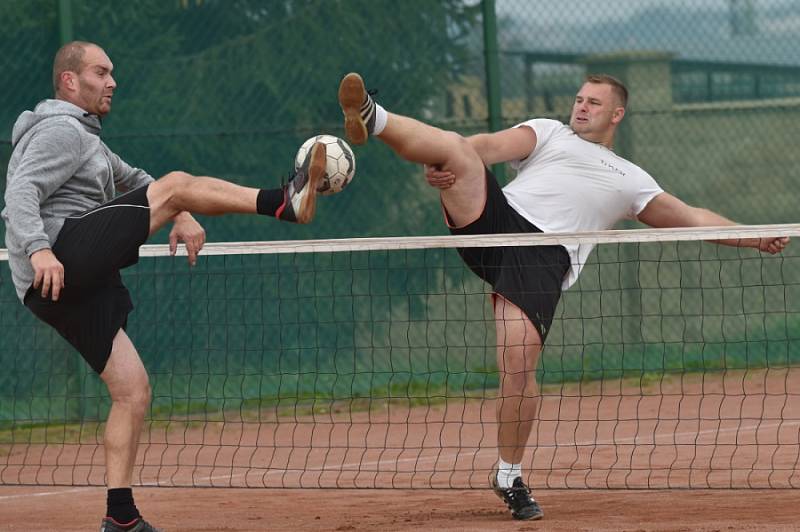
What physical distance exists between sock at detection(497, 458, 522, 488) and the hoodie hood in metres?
2.30

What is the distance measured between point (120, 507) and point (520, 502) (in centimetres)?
174

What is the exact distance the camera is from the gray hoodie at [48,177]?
17.7 feet

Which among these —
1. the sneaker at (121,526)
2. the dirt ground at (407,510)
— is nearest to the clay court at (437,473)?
the dirt ground at (407,510)

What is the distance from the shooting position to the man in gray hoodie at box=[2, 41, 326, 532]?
214 inches

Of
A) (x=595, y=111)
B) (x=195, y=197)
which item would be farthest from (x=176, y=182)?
(x=595, y=111)

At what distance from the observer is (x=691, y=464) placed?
772cm

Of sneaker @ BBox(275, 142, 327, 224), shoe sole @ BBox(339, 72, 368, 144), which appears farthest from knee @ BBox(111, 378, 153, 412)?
shoe sole @ BBox(339, 72, 368, 144)

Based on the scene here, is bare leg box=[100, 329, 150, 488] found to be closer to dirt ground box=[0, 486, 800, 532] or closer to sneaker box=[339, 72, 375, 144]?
dirt ground box=[0, 486, 800, 532]

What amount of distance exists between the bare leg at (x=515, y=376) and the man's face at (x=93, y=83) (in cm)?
193

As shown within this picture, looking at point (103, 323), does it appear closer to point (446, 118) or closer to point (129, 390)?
point (129, 390)

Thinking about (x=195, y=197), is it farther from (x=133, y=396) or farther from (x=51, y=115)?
(x=133, y=396)

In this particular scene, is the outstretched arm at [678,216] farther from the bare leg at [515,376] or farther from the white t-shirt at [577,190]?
the bare leg at [515,376]

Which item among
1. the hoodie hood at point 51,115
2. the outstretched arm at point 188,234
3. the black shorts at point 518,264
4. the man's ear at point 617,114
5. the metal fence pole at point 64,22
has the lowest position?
the black shorts at point 518,264

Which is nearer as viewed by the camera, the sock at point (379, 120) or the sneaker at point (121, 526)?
the sneaker at point (121, 526)
